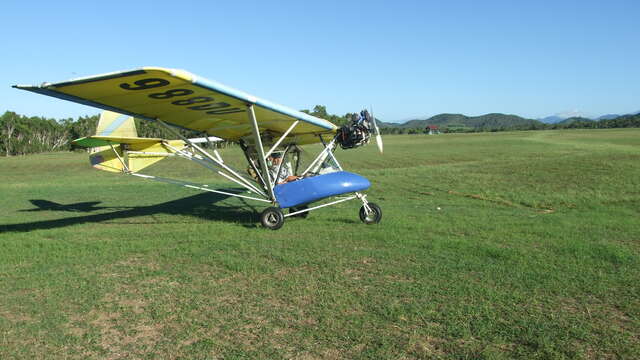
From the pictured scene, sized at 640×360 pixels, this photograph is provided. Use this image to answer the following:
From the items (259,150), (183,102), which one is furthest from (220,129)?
(183,102)

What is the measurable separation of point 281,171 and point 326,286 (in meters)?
5.69

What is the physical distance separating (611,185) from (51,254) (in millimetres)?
17998

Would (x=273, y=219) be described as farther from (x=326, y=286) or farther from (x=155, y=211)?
(x=155, y=211)

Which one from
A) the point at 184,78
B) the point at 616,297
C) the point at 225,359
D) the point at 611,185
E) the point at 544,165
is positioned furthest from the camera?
the point at 544,165

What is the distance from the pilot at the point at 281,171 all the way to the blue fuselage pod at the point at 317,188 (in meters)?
0.76

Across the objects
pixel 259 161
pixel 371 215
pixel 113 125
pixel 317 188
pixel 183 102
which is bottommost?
pixel 371 215

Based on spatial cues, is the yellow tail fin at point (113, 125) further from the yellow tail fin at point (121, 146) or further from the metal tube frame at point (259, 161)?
the metal tube frame at point (259, 161)

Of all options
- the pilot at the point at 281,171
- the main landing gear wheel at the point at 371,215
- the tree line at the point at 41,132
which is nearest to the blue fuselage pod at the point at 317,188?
the main landing gear wheel at the point at 371,215

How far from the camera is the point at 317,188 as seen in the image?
960 cm

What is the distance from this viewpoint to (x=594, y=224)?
32.2 feet

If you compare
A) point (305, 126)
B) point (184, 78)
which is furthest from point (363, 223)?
point (184, 78)

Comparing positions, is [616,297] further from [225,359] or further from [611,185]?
[611,185]

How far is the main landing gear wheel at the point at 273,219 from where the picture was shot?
9516 mm

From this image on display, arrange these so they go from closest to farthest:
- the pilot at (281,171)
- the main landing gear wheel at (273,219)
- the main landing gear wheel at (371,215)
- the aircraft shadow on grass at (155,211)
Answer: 1. the main landing gear wheel at (273,219)
2. the main landing gear wheel at (371,215)
3. the pilot at (281,171)
4. the aircraft shadow on grass at (155,211)
